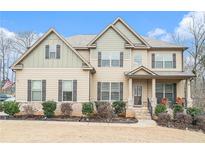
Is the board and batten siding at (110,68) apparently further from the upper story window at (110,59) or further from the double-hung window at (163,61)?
the double-hung window at (163,61)

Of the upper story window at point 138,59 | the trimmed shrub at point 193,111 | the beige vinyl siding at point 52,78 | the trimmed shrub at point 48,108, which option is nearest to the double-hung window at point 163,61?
the upper story window at point 138,59

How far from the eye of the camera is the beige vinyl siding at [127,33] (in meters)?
24.7

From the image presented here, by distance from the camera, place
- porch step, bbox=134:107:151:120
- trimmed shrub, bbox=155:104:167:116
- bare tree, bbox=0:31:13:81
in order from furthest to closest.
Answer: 1. bare tree, bbox=0:31:13:81
2. porch step, bbox=134:107:151:120
3. trimmed shrub, bbox=155:104:167:116

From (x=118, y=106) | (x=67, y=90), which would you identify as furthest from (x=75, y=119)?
(x=118, y=106)

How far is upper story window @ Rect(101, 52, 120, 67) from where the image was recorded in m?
23.8

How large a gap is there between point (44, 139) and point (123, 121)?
7.46 meters

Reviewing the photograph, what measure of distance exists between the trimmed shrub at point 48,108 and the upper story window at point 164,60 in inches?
322

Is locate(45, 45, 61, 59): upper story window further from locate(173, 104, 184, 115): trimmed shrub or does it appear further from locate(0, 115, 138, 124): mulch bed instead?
locate(173, 104, 184, 115): trimmed shrub

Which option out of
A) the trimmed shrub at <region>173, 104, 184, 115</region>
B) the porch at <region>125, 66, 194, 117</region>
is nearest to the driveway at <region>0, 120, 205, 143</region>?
the trimmed shrub at <region>173, 104, 184, 115</region>

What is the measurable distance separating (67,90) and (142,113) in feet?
16.8

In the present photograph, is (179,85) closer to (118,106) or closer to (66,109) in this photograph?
(118,106)

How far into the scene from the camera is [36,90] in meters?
22.3

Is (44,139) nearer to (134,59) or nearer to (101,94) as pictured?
(101,94)
